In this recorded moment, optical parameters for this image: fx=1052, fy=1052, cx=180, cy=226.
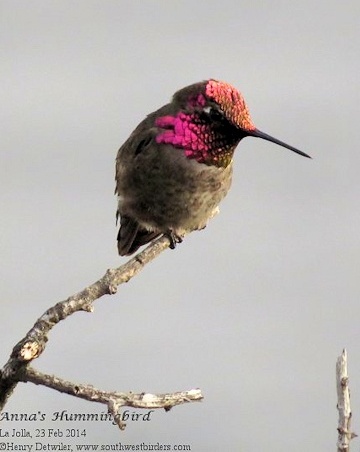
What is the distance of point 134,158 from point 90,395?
1798 millimetres

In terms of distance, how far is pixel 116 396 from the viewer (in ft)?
8.03

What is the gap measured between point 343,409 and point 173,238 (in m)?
1.96

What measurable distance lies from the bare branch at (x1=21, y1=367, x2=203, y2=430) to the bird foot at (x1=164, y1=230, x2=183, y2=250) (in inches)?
63.3

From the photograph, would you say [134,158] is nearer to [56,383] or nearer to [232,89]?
[232,89]

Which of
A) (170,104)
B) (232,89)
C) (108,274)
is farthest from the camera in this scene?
(170,104)

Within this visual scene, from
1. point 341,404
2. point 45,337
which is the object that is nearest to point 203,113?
point 45,337

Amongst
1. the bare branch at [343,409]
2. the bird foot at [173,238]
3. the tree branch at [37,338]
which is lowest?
the bare branch at [343,409]

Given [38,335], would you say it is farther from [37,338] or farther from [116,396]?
[116,396]

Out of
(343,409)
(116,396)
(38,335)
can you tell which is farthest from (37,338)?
(343,409)

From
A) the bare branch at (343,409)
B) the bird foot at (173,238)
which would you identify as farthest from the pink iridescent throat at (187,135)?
the bare branch at (343,409)

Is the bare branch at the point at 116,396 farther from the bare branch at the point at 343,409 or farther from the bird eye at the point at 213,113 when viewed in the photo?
the bird eye at the point at 213,113

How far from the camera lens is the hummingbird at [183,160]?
3910 millimetres

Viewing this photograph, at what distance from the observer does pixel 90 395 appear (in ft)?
8.00

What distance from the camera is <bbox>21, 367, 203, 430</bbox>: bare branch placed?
Result: 7.98ft
